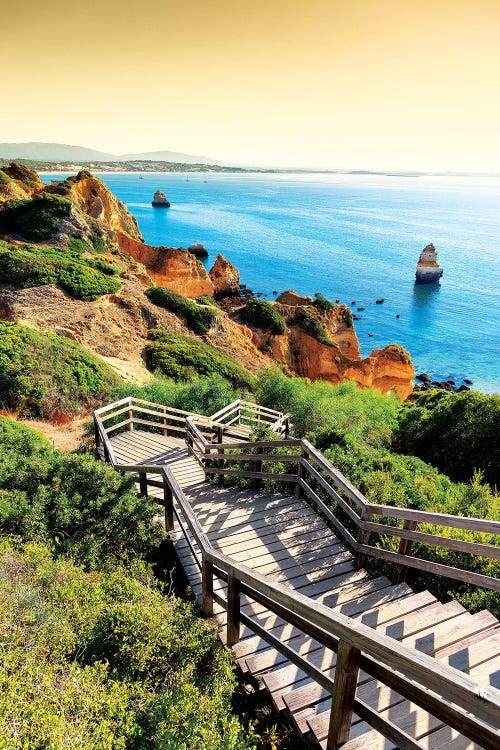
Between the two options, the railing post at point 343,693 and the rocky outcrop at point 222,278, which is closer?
the railing post at point 343,693

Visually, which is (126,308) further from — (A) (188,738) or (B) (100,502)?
(A) (188,738)

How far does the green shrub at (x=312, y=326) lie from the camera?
37.1 m

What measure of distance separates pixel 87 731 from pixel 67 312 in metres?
20.7

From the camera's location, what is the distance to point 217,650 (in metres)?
3.85

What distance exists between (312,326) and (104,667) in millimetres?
35163

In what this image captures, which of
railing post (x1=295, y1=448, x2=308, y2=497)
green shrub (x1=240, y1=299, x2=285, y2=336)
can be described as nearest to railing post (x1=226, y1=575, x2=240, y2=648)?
railing post (x1=295, y1=448, x2=308, y2=497)

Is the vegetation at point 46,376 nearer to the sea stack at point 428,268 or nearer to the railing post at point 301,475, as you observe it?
the railing post at point 301,475

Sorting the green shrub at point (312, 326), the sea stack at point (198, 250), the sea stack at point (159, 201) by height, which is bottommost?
the green shrub at point (312, 326)

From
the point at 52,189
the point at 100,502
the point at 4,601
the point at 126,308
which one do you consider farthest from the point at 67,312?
the point at 52,189

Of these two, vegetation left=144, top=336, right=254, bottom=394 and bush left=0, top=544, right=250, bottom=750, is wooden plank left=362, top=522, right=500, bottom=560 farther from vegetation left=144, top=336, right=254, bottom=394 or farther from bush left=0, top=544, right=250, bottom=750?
vegetation left=144, top=336, right=254, bottom=394

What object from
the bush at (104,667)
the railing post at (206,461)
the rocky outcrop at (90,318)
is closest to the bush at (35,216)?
the rocky outcrop at (90,318)

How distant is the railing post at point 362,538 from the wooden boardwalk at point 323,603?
11 centimetres

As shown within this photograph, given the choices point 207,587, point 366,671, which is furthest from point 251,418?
point 366,671

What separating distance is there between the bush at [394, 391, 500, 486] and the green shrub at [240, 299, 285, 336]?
2307 cm
